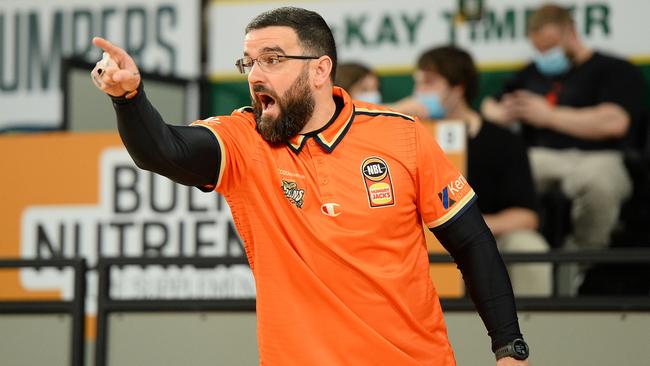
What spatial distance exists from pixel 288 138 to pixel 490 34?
479 cm

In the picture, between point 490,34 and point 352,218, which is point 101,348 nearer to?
point 352,218

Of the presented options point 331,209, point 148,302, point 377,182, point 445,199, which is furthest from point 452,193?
point 148,302

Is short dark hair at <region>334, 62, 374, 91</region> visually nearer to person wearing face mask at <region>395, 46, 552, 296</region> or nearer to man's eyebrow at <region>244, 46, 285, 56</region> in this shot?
person wearing face mask at <region>395, 46, 552, 296</region>

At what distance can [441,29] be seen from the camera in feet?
25.6

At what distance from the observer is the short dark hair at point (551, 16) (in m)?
6.54

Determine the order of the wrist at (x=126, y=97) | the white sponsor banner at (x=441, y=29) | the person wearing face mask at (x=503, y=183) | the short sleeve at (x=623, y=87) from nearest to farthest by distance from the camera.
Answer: the wrist at (x=126, y=97) → the person wearing face mask at (x=503, y=183) → the short sleeve at (x=623, y=87) → the white sponsor banner at (x=441, y=29)

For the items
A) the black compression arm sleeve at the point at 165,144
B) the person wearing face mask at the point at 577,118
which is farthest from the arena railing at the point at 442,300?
the black compression arm sleeve at the point at 165,144

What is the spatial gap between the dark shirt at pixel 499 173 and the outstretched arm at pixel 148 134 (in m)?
2.78

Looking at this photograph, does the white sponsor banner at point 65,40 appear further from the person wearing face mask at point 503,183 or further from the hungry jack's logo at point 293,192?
the hungry jack's logo at point 293,192

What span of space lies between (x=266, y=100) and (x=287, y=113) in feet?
0.28

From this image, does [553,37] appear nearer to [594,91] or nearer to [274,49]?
[594,91]

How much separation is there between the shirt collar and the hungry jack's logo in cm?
11

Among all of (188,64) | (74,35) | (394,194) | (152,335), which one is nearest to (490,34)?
(188,64)

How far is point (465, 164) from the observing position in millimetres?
5516
